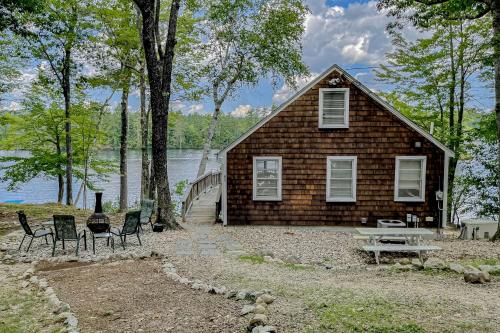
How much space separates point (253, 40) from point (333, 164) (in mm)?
7315

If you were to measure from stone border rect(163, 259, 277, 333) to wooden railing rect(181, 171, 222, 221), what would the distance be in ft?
22.7

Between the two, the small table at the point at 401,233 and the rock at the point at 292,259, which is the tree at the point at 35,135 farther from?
the small table at the point at 401,233

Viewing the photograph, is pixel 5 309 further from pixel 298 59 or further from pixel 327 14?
pixel 327 14

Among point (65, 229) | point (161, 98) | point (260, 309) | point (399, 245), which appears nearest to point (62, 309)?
point (260, 309)

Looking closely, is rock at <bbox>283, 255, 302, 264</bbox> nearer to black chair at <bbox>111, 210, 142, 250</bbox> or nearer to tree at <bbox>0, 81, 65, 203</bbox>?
black chair at <bbox>111, 210, 142, 250</bbox>

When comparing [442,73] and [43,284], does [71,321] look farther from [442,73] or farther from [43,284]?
[442,73]

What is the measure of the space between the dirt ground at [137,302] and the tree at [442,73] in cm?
1522

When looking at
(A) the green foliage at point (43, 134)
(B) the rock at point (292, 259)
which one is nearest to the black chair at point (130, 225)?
(B) the rock at point (292, 259)

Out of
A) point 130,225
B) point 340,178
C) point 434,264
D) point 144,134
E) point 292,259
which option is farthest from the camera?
point 144,134

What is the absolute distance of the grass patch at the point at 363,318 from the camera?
4297 millimetres

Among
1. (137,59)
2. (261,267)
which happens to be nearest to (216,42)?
(137,59)

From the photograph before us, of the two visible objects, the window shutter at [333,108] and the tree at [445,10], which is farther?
the window shutter at [333,108]

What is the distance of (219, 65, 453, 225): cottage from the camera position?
511 inches

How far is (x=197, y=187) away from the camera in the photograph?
59.7ft
